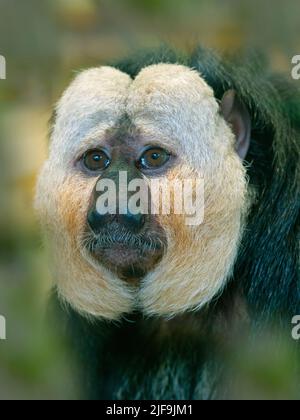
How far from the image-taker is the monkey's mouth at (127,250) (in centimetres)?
275

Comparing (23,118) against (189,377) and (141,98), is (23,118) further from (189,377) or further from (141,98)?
(189,377)

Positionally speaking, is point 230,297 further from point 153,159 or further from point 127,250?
point 153,159

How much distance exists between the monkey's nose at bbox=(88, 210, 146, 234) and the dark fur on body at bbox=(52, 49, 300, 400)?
379mm

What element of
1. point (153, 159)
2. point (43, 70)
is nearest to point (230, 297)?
point (153, 159)

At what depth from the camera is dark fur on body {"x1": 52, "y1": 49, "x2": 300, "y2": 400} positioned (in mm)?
2896

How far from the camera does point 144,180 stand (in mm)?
2754

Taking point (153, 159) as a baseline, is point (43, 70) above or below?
above

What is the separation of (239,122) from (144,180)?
→ 1.29 feet

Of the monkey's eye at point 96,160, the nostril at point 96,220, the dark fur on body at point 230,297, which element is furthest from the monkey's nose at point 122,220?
the dark fur on body at point 230,297

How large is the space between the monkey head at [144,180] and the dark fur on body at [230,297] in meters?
0.06

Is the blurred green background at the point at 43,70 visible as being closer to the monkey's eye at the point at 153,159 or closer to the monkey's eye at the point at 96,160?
the monkey's eye at the point at 96,160
